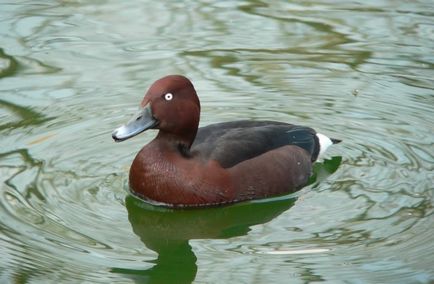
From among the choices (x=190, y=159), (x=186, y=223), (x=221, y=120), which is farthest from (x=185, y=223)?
(x=221, y=120)

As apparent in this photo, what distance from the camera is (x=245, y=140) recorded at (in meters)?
8.96

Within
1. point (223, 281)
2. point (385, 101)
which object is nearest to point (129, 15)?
point (385, 101)

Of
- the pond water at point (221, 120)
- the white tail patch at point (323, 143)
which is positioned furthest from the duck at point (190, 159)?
the white tail patch at point (323, 143)

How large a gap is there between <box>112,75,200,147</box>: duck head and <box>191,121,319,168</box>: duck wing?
0.17 metres

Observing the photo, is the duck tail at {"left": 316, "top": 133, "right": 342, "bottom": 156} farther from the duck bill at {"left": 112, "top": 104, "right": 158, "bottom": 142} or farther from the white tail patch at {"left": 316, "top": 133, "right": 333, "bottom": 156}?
the duck bill at {"left": 112, "top": 104, "right": 158, "bottom": 142}

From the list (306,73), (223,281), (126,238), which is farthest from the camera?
(306,73)

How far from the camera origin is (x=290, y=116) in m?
10.4

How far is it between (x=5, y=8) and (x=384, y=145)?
5316mm

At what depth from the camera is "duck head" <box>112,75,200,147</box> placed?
8.48 metres

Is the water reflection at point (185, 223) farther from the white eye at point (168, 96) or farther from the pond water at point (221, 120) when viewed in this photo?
the white eye at point (168, 96)

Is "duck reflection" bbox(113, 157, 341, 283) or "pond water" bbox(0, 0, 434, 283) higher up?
"pond water" bbox(0, 0, 434, 283)

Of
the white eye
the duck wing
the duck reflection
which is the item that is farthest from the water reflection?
the white eye

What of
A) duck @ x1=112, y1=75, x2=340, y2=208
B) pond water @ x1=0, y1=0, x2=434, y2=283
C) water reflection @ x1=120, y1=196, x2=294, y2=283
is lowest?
water reflection @ x1=120, y1=196, x2=294, y2=283

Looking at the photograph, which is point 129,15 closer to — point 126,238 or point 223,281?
point 126,238
